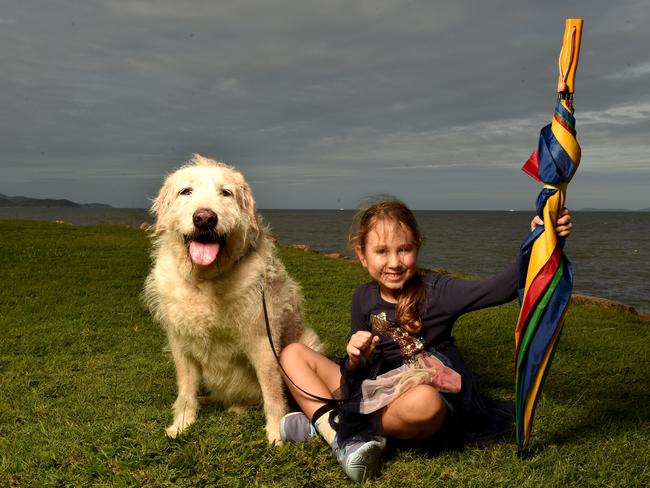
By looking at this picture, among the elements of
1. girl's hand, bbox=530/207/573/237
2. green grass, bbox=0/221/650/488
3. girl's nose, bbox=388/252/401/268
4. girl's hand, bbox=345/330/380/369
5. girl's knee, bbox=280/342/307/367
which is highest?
girl's hand, bbox=530/207/573/237

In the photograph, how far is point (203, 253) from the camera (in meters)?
3.59

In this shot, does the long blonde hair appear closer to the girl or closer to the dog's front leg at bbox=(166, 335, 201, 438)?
the girl

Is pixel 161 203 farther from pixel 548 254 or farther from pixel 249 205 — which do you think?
pixel 548 254

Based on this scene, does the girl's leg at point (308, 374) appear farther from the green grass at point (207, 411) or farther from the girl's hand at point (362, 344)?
the girl's hand at point (362, 344)

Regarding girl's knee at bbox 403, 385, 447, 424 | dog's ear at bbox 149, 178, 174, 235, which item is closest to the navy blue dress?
girl's knee at bbox 403, 385, 447, 424

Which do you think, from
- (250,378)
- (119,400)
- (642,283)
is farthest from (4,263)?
(642,283)

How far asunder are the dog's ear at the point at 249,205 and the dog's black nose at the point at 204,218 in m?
0.43

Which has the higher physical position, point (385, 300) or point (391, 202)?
point (391, 202)

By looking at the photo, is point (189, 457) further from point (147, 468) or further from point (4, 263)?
point (4, 263)

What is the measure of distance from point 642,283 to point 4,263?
75.3ft

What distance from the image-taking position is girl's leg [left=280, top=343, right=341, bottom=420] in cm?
398

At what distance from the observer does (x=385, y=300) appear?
389cm

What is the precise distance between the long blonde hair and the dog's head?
78cm

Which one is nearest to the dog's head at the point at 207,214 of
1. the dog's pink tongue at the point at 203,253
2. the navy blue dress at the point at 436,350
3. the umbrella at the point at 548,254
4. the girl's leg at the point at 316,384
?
the dog's pink tongue at the point at 203,253
